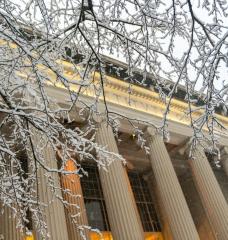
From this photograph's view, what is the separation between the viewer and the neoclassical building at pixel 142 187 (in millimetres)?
16078

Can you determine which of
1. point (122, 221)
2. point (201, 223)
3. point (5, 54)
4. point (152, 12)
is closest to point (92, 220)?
point (122, 221)

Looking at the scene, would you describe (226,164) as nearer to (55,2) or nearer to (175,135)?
(175,135)

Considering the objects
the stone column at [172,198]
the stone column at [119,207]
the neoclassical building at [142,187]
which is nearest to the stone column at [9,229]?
the neoclassical building at [142,187]

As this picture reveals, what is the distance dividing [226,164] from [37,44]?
22900 mm

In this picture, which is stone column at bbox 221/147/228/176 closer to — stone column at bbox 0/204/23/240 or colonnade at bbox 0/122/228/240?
colonnade at bbox 0/122/228/240

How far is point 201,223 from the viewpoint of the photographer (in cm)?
2822

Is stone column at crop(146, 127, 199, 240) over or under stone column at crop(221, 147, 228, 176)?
under

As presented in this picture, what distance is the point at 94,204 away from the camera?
2370 cm

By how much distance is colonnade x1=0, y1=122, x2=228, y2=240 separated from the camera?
14.7 metres

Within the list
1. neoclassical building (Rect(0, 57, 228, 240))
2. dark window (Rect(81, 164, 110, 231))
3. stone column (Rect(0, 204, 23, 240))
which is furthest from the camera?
dark window (Rect(81, 164, 110, 231))

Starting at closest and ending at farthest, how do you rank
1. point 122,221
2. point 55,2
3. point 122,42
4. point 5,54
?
1. point 122,42
2. point 55,2
3. point 5,54
4. point 122,221

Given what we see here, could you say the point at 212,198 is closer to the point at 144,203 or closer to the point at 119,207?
the point at 144,203

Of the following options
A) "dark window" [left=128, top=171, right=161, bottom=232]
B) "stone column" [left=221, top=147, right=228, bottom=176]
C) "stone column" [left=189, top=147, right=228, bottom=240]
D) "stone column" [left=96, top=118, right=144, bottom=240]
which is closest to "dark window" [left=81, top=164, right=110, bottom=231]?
"dark window" [left=128, top=171, right=161, bottom=232]

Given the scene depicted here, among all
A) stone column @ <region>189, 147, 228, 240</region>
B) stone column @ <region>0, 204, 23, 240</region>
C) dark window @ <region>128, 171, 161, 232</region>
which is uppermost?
dark window @ <region>128, 171, 161, 232</region>
